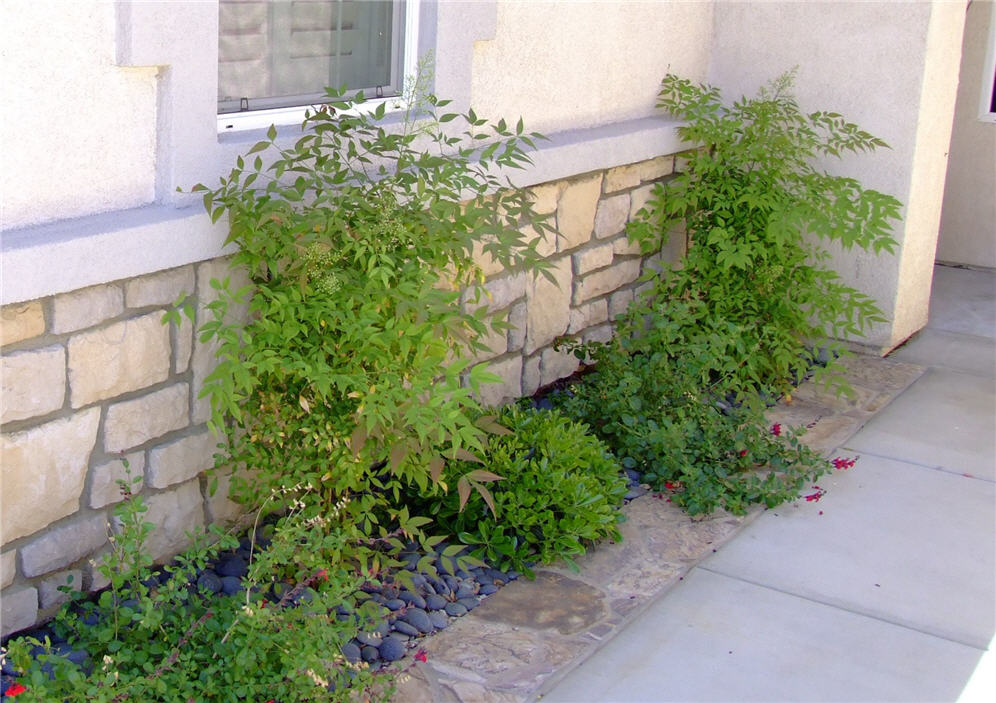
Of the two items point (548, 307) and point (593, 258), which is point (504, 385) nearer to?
point (548, 307)

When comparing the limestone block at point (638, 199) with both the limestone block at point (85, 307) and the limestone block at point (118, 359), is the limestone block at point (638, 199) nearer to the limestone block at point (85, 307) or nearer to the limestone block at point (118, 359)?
the limestone block at point (118, 359)

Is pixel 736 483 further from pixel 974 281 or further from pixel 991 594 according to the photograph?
pixel 974 281

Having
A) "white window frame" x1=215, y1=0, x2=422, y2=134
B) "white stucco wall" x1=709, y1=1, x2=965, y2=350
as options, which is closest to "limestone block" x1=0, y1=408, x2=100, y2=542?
"white window frame" x1=215, y1=0, x2=422, y2=134

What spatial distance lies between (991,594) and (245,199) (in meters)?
2.71

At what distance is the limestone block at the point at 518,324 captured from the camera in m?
5.04

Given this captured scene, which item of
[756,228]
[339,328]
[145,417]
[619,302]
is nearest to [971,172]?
[756,228]

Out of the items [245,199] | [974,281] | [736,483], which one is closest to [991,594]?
[736,483]

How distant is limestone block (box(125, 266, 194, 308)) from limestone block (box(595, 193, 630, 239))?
2.47 metres

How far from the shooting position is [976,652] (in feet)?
11.7

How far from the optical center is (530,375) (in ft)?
17.2

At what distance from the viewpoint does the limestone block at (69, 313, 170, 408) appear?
3.22m

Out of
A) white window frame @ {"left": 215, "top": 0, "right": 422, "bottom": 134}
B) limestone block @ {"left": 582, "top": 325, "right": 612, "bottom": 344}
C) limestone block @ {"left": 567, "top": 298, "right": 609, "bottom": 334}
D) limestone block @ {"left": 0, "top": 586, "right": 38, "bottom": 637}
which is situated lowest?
limestone block @ {"left": 0, "top": 586, "right": 38, "bottom": 637}

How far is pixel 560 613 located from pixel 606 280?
2.39 meters

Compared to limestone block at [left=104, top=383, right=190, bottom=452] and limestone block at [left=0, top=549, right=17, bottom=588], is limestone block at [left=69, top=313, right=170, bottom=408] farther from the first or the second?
limestone block at [left=0, top=549, right=17, bottom=588]
